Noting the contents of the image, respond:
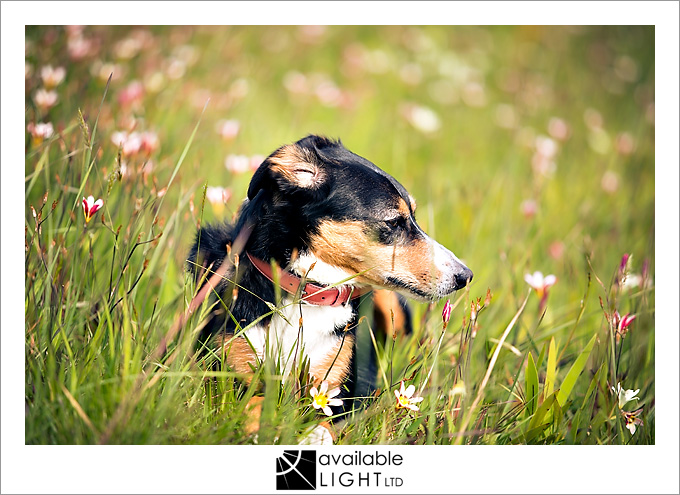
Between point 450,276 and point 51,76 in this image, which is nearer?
point 450,276

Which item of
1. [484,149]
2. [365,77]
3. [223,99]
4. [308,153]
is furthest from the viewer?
[484,149]

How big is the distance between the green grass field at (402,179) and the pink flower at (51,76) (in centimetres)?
2

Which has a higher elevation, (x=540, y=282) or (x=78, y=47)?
(x=78, y=47)

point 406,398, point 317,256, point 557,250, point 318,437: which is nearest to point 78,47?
point 317,256

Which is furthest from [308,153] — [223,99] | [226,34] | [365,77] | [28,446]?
[365,77]

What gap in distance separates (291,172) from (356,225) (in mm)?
394

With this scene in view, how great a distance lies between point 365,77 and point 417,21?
2807 mm

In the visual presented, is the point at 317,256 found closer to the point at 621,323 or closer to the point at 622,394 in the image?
the point at 621,323

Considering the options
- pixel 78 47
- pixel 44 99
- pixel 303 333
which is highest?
pixel 78 47

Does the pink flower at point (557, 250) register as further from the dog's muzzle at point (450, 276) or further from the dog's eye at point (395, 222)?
the dog's eye at point (395, 222)

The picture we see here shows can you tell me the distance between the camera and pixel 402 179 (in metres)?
4.73

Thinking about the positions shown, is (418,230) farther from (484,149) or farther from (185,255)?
(484,149)

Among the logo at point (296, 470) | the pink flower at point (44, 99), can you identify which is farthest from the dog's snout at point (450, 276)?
the pink flower at point (44, 99)

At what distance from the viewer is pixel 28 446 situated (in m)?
2.43
